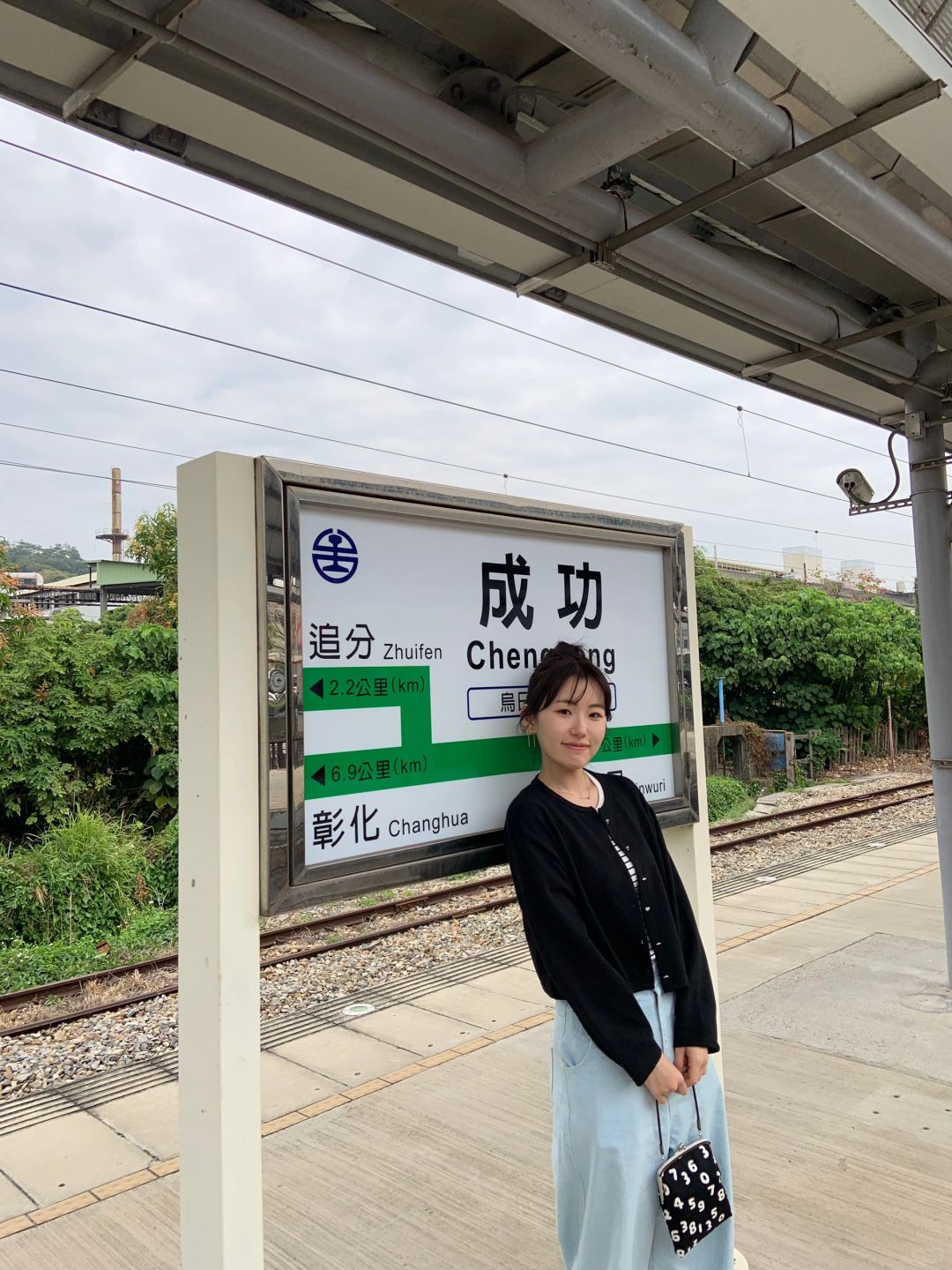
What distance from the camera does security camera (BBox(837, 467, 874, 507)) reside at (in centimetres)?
604

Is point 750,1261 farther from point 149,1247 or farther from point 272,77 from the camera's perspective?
point 272,77

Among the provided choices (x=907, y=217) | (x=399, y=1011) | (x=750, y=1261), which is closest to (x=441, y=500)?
(x=907, y=217)

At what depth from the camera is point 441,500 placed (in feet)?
7.75

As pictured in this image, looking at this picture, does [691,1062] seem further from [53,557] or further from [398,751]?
[53,557]

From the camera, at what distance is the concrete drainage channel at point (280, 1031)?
448 cm

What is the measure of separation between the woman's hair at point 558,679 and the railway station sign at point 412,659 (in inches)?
3.9

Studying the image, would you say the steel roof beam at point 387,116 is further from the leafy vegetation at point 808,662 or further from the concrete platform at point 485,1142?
the leafy vegetation at point 808,662

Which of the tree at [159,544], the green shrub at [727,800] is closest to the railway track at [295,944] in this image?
the green shrub at [727,800]

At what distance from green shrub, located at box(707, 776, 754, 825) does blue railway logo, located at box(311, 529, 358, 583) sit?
40.2 feet

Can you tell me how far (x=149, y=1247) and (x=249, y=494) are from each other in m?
2.59

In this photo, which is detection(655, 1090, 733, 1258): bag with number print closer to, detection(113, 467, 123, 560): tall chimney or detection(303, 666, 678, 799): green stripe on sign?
detection(303, 666, 678, 799): green stripe on sign

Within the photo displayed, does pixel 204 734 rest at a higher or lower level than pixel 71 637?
lower

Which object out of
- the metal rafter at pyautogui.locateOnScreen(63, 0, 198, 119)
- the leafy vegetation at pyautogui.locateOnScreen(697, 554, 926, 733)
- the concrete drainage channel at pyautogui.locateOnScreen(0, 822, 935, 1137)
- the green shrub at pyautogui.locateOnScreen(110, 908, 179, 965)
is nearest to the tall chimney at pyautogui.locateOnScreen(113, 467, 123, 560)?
the leafy vegetation at pyautogui.locateOnScreen(697, 554, 926, 733)

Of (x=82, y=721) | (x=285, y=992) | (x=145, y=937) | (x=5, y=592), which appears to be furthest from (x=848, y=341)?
(x=5, y=592)
